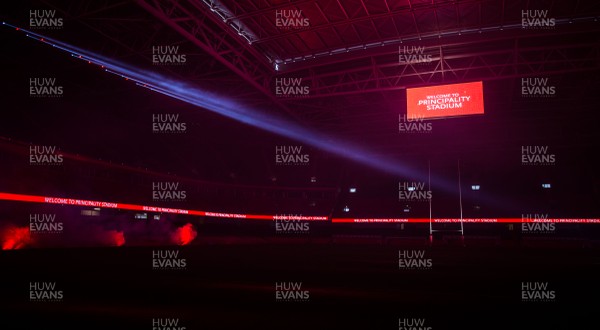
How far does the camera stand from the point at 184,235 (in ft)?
78.3

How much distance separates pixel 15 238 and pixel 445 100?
65.9 ft

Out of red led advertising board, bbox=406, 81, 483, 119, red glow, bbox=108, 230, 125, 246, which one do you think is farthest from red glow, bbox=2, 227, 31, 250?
red led advertising board, bbox=406, 81, 483, 119

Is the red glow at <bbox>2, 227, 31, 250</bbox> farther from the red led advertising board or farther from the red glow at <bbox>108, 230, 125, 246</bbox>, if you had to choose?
the red led advertising board

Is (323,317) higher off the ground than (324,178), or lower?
lower

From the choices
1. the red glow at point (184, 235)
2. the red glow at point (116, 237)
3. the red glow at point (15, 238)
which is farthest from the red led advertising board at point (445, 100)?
the red glow at point (15, 238)

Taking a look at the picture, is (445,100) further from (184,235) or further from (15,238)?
(15,238)

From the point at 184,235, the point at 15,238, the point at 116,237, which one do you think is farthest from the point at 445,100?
the point at 15,238

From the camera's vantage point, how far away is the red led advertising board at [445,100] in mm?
17391

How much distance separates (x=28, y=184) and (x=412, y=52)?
800 inches

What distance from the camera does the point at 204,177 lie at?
32.4m

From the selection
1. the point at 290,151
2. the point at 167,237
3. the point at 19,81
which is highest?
the point at 19,81

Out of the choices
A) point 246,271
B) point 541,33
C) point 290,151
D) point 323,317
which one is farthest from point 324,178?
point 323,317

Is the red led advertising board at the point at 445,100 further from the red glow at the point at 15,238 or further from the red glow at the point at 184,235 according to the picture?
the red glow at the point at 15,238

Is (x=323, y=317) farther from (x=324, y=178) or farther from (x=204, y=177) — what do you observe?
(x=324, y=178)
